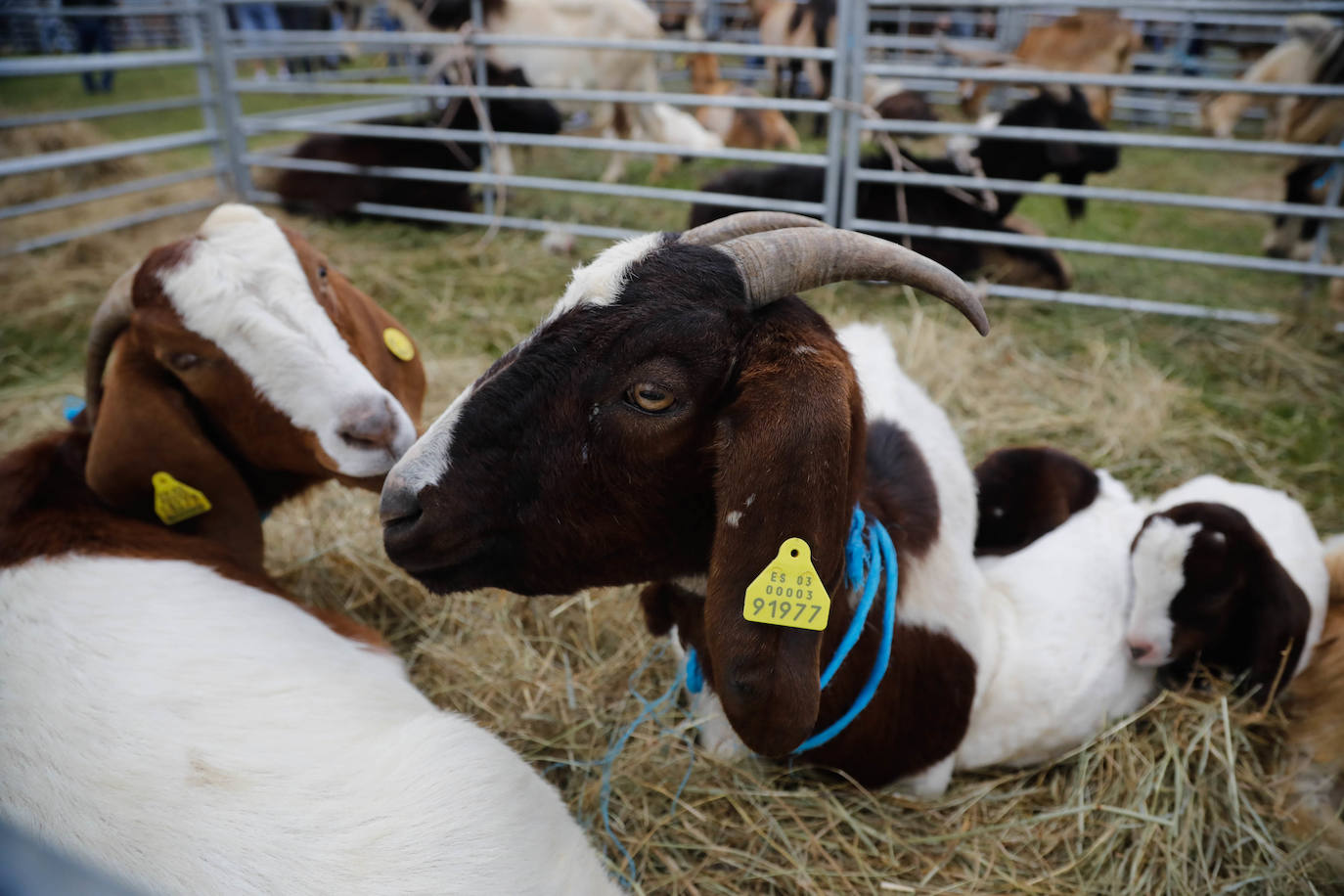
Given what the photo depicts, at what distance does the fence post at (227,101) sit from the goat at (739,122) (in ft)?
19.3

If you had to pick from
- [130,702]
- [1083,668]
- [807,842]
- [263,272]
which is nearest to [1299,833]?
[1083,668]

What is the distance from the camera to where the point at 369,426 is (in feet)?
7.71

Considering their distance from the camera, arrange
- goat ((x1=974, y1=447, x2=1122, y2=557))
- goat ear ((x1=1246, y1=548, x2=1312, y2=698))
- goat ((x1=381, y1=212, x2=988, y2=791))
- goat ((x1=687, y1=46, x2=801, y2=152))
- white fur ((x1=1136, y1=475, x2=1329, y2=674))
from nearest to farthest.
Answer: goat ((x1=381, y1=212, x2=988, y2=791)), goat ear ((x1=1246, y1=548, x2=1312, y2=698)), white fur ((x1=1136, y1=475, x2=1329, y2=674)), goat ((x1=974, y1=447, x2=1122, y2=557)), goat ((x1=687, y1=46, x2=801, y2=152))

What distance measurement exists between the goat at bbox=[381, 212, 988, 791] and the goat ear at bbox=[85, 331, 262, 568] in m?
1.06

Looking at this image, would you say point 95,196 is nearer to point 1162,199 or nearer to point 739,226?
point 739,226

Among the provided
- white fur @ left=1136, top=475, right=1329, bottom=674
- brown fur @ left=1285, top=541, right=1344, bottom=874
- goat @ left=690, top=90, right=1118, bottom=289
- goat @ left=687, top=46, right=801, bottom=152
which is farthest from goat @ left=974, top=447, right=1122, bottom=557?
goat @ left=687, top=46, right=801, bottom=152

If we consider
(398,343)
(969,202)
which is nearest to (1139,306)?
(969,202)

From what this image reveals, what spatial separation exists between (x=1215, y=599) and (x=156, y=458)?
3127mm

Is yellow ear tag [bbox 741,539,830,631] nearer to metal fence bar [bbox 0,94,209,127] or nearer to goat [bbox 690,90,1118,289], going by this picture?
goat [bbox 690,90,1118,289]

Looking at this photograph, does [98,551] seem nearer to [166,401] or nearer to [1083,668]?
[166,401]

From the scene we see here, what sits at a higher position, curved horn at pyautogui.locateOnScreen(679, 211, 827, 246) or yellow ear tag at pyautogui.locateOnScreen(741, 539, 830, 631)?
curved horn at pyautogui.locateOnScreen(679, 211, 827, 246)

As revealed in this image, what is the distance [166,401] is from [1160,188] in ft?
31.9

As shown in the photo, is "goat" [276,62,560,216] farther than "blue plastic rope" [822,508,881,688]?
Yes

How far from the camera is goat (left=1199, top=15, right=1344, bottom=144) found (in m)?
7.54
